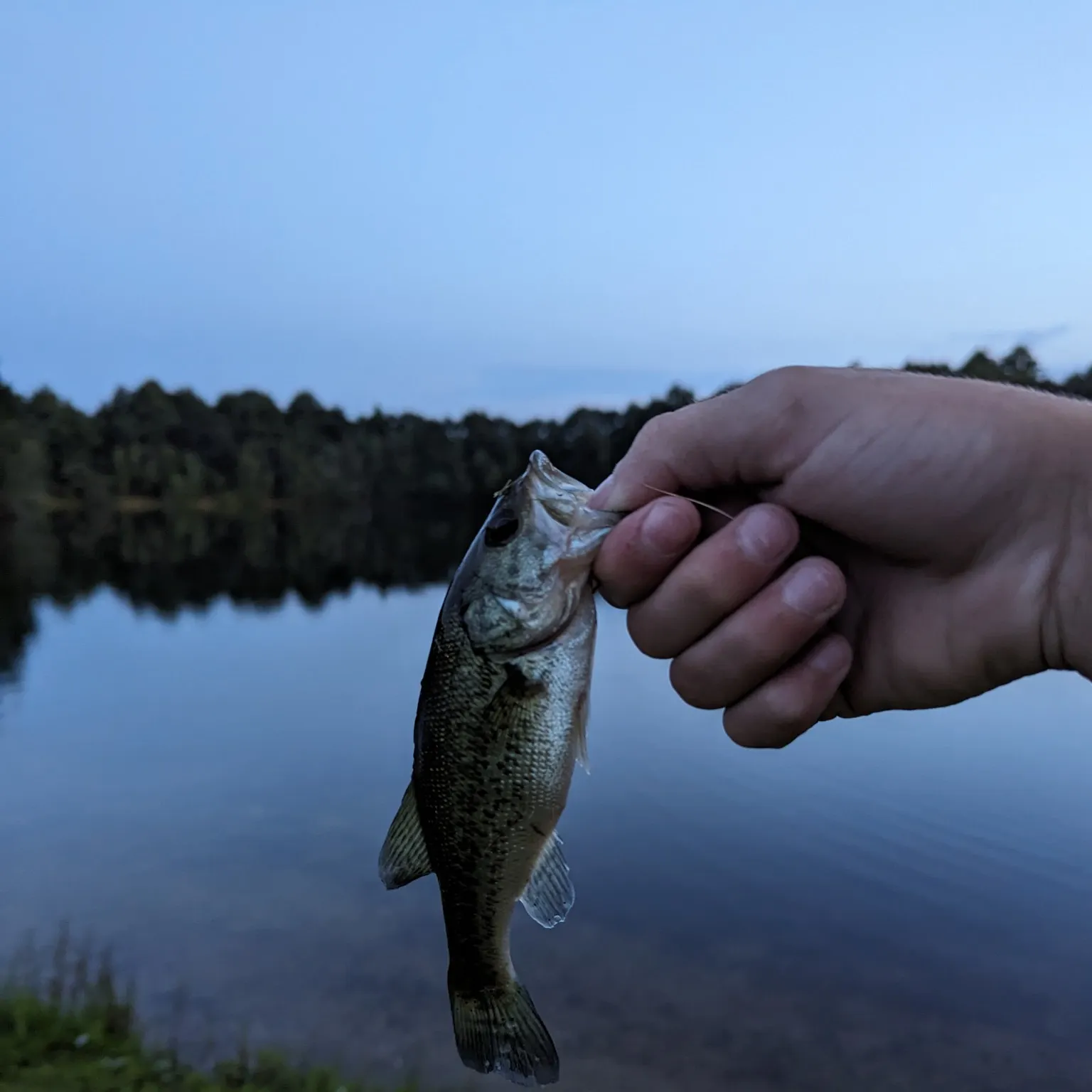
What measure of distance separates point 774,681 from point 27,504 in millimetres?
97119

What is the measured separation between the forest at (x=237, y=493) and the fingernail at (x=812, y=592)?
2647 cm

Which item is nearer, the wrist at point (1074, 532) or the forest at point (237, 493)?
the wrist at point (1074, 532)

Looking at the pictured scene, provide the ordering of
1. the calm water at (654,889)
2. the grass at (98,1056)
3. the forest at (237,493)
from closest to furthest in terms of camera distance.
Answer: the grass at (98,1056) < the calm water at (654,889) < the forest at (237,493)

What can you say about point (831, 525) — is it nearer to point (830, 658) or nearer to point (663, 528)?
point (830, 658)

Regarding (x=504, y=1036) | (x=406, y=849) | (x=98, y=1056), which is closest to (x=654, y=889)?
(x=98, y=1056)

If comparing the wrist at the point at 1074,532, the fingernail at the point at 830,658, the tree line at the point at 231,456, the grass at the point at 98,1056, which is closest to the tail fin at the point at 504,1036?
the fingernail at the point at 830,658

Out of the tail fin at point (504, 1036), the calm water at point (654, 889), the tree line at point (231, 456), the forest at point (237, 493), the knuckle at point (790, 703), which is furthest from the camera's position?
the tree line at point (231, 456)

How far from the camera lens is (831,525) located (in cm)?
317

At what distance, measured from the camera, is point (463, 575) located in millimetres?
3033

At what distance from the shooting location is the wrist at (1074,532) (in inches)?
115

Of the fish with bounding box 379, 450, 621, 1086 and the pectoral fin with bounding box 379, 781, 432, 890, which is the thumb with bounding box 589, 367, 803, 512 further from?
the pectoral fin with bounding box 379, 781, 432, 890

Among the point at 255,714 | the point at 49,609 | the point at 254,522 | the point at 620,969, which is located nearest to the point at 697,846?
the point at 620,969

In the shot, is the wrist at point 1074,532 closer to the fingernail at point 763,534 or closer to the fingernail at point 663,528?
the fingernail at point 763,534

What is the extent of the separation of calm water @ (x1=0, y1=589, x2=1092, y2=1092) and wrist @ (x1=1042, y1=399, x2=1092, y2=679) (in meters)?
7.22
